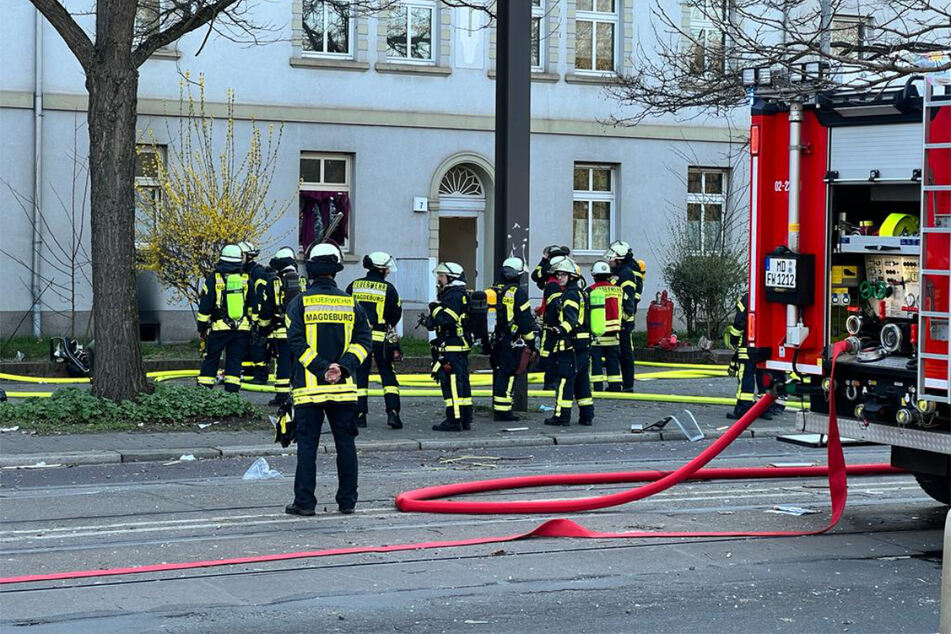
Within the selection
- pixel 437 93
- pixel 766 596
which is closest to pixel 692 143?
pixel 437 93

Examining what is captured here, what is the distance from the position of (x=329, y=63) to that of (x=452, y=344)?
1299cm

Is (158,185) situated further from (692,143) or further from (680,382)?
(692,143)

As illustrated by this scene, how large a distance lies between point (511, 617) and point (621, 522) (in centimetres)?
287

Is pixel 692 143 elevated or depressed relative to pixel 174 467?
elevated

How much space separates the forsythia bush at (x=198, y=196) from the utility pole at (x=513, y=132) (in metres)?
8.23

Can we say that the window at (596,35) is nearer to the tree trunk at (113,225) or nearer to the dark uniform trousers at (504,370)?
the dark uniform trousers at (504,370)

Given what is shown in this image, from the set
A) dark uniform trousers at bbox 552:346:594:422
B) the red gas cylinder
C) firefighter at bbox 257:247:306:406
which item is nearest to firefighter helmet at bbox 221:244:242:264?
firefighter at bbox 257:247:306:406

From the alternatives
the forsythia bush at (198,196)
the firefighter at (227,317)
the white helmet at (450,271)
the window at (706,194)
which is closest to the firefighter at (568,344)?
the white helmet at (450,271)

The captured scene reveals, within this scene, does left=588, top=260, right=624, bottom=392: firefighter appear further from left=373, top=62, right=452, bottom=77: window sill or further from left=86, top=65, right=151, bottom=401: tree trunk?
left=373, top=62, right=452, bottom=77: window sill

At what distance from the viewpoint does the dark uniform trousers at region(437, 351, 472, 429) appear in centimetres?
1515

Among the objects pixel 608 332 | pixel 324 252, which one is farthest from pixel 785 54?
pixel 324 252

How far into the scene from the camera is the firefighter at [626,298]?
1941 cm

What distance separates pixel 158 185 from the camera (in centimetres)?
2448

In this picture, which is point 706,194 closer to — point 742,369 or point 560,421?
point 742,369
